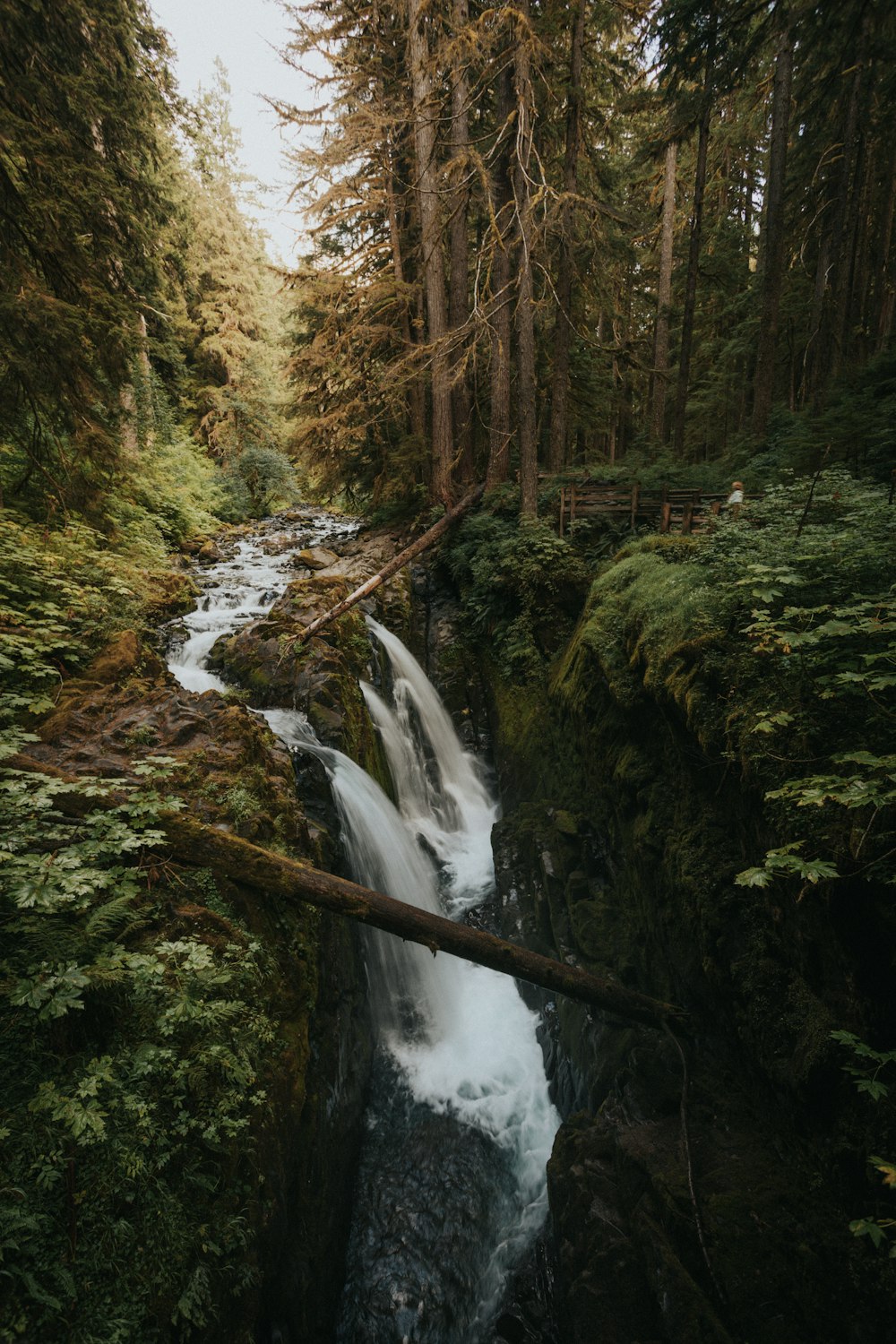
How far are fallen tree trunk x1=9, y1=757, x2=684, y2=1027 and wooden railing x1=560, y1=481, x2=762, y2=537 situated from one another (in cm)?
826

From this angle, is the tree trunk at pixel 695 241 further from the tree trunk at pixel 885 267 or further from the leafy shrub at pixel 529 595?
the leafy shrub at pixel 529 595

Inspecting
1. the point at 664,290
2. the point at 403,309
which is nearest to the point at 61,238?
the point at 403,309

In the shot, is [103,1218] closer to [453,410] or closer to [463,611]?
[463,611]

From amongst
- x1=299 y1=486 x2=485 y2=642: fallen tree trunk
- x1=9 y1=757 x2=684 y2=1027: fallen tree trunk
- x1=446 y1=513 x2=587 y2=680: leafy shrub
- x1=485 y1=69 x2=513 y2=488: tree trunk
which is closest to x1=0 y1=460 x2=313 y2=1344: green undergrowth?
x1=9 y1=757 x2=684 y2=1027: fallen tree trunk

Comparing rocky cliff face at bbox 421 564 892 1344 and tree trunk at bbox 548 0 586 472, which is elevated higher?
tree trunk at bbox 548 0 586 472

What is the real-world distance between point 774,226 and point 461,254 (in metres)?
8.00

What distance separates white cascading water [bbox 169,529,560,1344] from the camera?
4.62 m

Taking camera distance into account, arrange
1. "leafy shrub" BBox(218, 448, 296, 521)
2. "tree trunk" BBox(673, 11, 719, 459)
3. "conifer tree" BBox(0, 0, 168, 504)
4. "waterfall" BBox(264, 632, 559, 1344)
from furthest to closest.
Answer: "leafy shrub" BBox(218, 448, 296, 521)
"tree trunk" BBox(673, 11, 719, 459)
"conifer tree" BBox(0, 0, 168, 504)
"waterfall" BBox(264, 632, 559, 1344)

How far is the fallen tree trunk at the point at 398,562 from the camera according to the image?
9.55 meters

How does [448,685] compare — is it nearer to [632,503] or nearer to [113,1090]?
[632,503]

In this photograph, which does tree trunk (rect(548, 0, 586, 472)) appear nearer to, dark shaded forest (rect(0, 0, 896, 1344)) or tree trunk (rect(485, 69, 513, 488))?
dark shaded forest (rect(0, 0, 896, 1344))

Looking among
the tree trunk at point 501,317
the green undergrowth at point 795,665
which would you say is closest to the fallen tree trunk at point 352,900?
the green undergrowth at point 795,665

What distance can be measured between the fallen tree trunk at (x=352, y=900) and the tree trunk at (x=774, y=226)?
14742mm

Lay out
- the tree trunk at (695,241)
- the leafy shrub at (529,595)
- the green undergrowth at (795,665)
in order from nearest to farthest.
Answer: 1. the green undergrowth at (795,665)
2. the leafy shrub at (529,595)
3. the tree trunk at (695,241)
